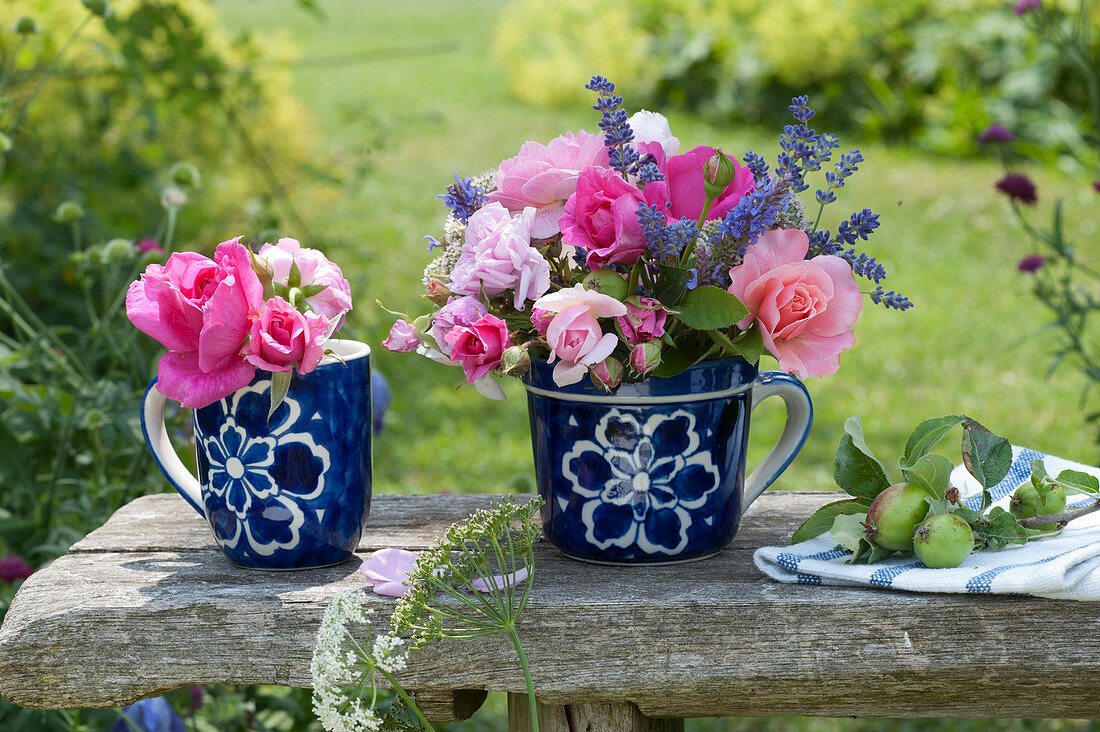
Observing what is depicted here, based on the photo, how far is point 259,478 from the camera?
1070 mm

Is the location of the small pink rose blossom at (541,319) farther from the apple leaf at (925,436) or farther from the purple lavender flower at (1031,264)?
the purple lavender flower at (1031,264)

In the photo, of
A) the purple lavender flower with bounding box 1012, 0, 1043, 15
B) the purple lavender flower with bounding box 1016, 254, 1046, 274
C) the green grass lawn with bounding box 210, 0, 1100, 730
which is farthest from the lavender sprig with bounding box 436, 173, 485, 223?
the purple lavender flower with bounding box 1012, 0, 1043, 15

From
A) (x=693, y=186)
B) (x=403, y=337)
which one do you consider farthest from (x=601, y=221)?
(x=403, y=337)

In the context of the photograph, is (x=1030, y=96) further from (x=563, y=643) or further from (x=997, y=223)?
(x=563, y=643)

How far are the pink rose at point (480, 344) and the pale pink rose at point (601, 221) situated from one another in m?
0.10

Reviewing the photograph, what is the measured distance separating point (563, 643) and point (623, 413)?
0.73 feet

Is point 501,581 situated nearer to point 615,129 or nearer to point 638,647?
point 638,647

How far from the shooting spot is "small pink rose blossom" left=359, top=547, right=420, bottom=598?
104 centimetres

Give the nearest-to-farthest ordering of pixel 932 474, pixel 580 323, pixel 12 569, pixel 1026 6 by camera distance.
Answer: pixel 580 323, pixel 932 474, pixel 12 569, pixel 1026 6

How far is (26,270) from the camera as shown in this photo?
3.42m

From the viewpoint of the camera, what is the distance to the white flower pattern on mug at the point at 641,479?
1044 millimetres

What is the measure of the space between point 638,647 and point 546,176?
0.44 meters

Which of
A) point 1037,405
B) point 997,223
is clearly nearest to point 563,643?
point 1037,405

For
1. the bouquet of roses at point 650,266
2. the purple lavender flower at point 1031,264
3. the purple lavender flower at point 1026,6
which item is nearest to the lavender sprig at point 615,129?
the bouquet of roses at point 650,266
